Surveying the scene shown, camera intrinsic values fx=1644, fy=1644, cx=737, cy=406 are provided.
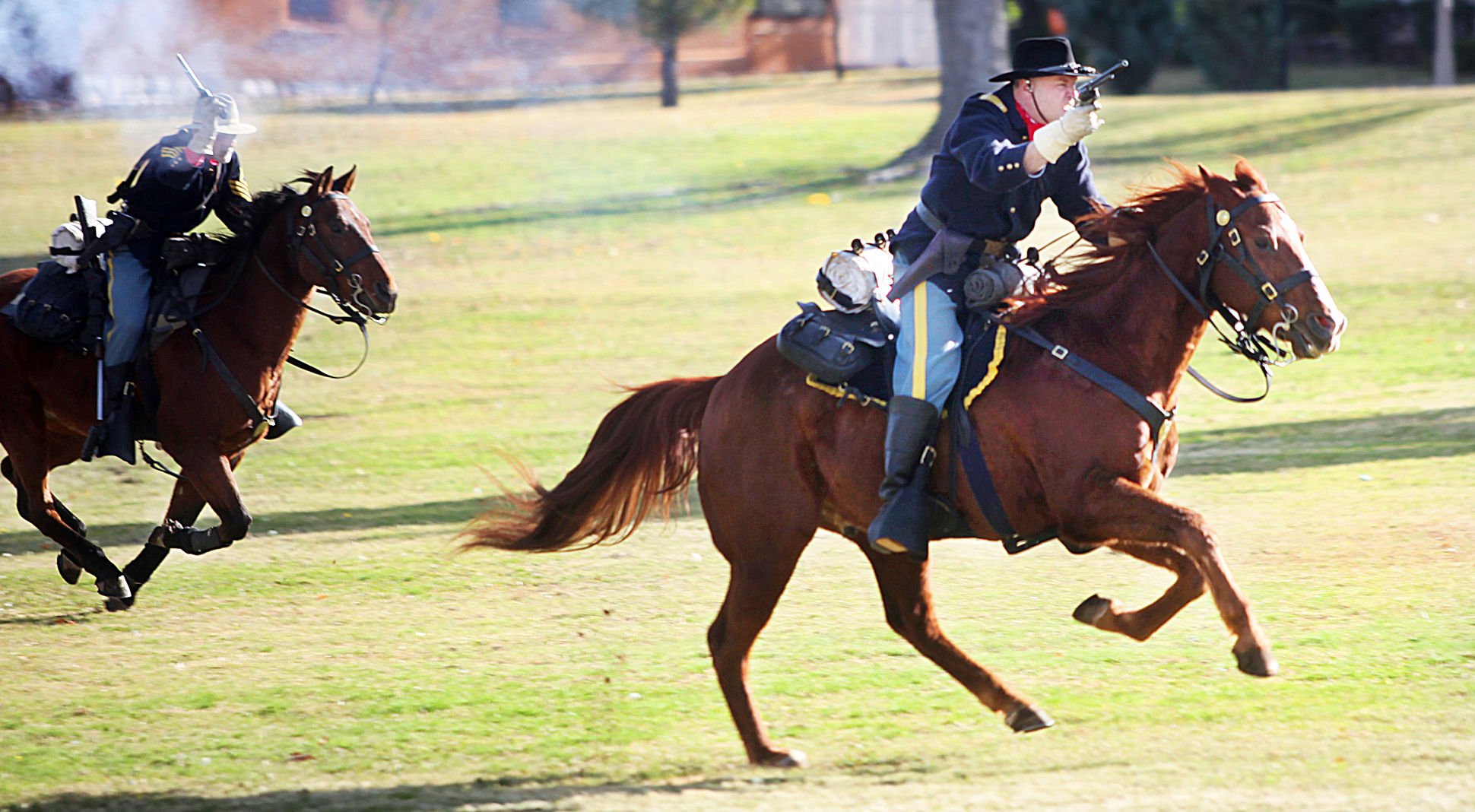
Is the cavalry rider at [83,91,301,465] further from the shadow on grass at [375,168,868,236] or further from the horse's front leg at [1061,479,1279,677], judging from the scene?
the shadow on grass at [375,168,868,236]

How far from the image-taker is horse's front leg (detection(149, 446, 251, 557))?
27.6 ft

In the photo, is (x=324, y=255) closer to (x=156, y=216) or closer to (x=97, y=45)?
(x=156, y=216)

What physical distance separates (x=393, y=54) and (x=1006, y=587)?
2903 centimetres

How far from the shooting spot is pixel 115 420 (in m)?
8.64

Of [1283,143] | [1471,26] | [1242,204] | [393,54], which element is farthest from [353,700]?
[1471,26]

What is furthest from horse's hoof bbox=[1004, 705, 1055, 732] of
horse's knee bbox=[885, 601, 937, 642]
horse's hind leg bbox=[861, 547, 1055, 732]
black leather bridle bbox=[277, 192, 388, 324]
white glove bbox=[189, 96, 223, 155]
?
white glove bbox=[189, 96, 223, 155]

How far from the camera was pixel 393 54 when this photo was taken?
3519cm

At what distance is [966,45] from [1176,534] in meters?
22.6

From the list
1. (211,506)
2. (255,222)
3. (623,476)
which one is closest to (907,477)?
(623,476)

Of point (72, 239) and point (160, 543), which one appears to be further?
point (72, 239)

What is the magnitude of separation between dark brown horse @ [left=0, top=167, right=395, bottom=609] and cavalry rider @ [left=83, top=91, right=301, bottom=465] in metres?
0.18

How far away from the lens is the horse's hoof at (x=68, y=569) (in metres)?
9.07

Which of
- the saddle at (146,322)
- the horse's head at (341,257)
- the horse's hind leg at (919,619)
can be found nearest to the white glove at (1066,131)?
the horse's hind leg at (919,619)

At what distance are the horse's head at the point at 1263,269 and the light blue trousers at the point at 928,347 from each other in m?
0.94
